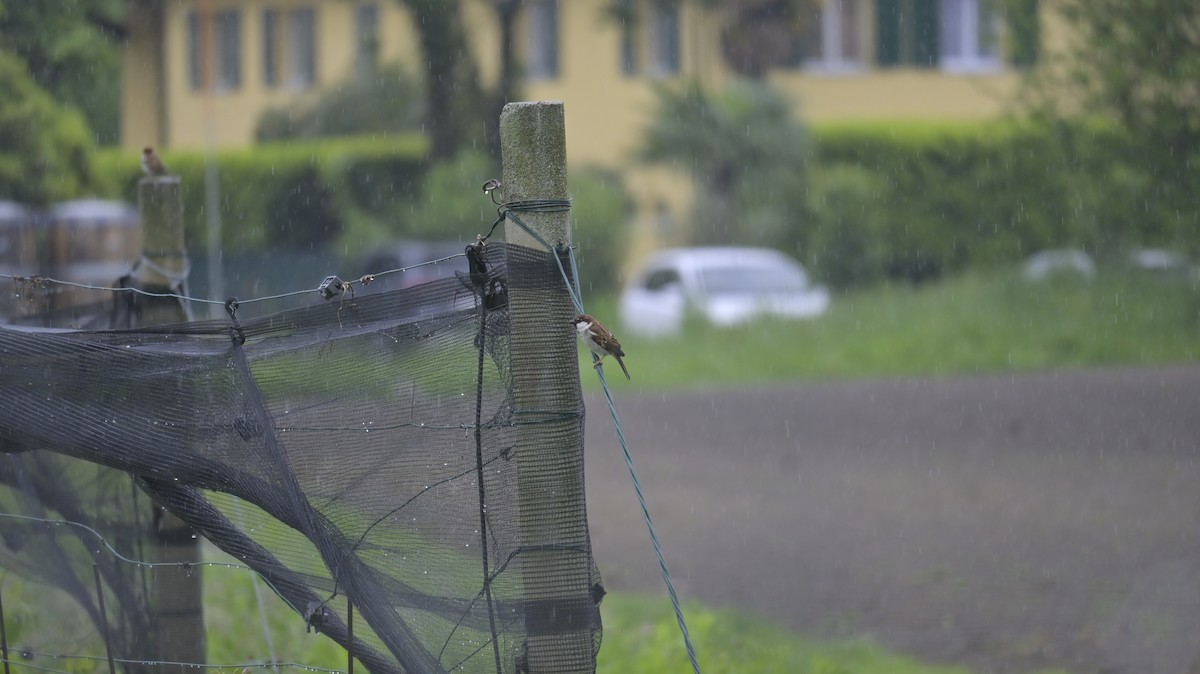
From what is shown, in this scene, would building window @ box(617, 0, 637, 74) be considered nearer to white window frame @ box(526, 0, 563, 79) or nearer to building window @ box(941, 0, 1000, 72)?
white window frame @ box(526, 0, 563, 79)

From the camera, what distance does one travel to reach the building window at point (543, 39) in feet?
116

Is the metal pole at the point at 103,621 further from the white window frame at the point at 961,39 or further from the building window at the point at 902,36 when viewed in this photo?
the white window frame at the point at 961,39

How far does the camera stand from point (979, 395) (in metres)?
14.7

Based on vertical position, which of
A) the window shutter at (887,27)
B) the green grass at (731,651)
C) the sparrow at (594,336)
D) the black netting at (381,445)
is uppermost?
the window shutter at (887,27)

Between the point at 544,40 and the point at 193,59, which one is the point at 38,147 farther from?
the point at 544,40

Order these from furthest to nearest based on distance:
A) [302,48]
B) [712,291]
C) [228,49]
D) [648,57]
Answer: [228,49]
[302,48]
[648,57]
[712,291]

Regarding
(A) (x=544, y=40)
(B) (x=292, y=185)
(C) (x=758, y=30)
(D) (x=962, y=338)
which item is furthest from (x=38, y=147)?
(D) (x=962, y=338)

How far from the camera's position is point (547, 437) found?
10.9ft

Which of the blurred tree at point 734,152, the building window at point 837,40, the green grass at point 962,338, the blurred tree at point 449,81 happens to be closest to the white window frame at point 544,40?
the blurred tree at point 449,81

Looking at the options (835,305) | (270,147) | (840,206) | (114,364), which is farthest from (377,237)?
(114,364)

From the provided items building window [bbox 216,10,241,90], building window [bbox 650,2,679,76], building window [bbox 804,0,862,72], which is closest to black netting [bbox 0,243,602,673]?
building window [bbox 650,2,679,76]

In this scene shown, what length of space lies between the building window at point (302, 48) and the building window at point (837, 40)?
40.9 feet

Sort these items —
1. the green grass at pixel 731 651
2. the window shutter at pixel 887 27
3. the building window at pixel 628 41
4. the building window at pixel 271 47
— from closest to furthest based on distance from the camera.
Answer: the green grass at pixel 731 651 → the building window at pixel 628 41 → the window shutter at pixel 887 27 → the building window at pixel 271 47

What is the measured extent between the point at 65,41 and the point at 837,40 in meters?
18.0
